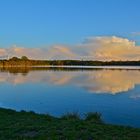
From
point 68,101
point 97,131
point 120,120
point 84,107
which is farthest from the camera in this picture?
point 68,101

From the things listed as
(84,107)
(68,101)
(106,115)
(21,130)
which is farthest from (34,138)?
→ (68,101)

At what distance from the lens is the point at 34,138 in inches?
361

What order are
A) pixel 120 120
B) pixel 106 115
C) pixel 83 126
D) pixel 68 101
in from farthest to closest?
1. pixel 68 101
2. pixel 106 115
3. pixel 120 120
4. pixel 83 126

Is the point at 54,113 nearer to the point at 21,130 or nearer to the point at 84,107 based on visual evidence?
the point at 84,107

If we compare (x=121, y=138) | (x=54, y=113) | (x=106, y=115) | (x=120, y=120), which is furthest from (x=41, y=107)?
(x=121, y=138)

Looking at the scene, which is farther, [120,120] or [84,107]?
[84,107]

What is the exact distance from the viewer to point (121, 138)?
905cm

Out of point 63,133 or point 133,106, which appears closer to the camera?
point 63,133

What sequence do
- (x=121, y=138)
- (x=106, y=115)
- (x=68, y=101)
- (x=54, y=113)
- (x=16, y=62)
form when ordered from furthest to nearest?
(x=16, y=62) → (x=68, y=101) → (x=54, y=113) → (x=106, y=115) → (x=121, y=138)

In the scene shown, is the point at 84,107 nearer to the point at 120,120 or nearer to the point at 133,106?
the point at 133,106

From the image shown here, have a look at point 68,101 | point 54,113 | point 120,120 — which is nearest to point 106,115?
point 120,120

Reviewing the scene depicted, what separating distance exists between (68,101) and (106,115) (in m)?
7.19

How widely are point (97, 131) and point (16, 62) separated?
15601 cm

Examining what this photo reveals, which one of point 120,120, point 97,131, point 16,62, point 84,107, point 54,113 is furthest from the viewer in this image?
point 16,62
